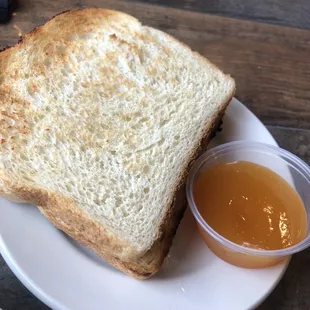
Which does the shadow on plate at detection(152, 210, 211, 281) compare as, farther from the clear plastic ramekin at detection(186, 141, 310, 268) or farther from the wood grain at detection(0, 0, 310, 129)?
the wood grain at detection(0, 0, 310, 129)

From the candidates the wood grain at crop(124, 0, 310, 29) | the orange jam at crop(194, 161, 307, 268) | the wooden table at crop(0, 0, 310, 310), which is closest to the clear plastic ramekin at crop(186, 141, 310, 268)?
the orange jam at crop(194, 161, 307, 268)

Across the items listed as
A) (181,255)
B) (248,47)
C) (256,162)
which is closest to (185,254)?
(181,255)

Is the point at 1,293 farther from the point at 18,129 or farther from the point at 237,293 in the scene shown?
the point at 237,293

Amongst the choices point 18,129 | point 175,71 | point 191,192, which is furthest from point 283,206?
point 18,129

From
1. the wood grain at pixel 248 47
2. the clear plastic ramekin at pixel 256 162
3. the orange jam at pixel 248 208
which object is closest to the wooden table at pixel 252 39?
the wood grain at pixel 248 47

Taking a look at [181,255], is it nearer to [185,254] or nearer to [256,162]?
[185,254]
